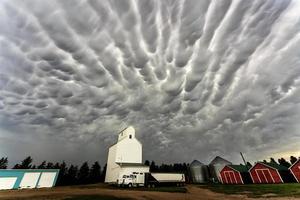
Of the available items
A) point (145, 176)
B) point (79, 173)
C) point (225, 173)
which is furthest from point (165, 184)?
point (79, 173)

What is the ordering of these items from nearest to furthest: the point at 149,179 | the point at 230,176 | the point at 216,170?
the point at 149,179 < the point at 230,176 < the point at 216,170

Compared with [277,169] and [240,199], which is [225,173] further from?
[240,199]

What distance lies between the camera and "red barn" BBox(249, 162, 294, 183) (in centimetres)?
4850

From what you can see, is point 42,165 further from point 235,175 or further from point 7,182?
point 235,175

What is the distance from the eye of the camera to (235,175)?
56.5m

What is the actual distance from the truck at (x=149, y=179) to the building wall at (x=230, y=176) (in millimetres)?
22692

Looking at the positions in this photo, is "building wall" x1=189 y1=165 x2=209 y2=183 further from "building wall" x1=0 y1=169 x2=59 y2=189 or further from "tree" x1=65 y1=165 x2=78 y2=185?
"building wall" x1=0 y1=169 x2=59 y2=189

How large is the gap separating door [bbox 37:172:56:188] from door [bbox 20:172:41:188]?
1375 millimetres

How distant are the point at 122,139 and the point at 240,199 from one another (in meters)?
39.0

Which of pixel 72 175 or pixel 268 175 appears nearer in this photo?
pixel 268 175

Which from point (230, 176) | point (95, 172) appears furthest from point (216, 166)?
point (95, 172)

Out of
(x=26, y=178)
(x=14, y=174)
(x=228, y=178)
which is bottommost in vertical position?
(x=26, y=178)

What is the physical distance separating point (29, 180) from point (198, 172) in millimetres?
59024

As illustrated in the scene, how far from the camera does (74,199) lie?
20766mm
